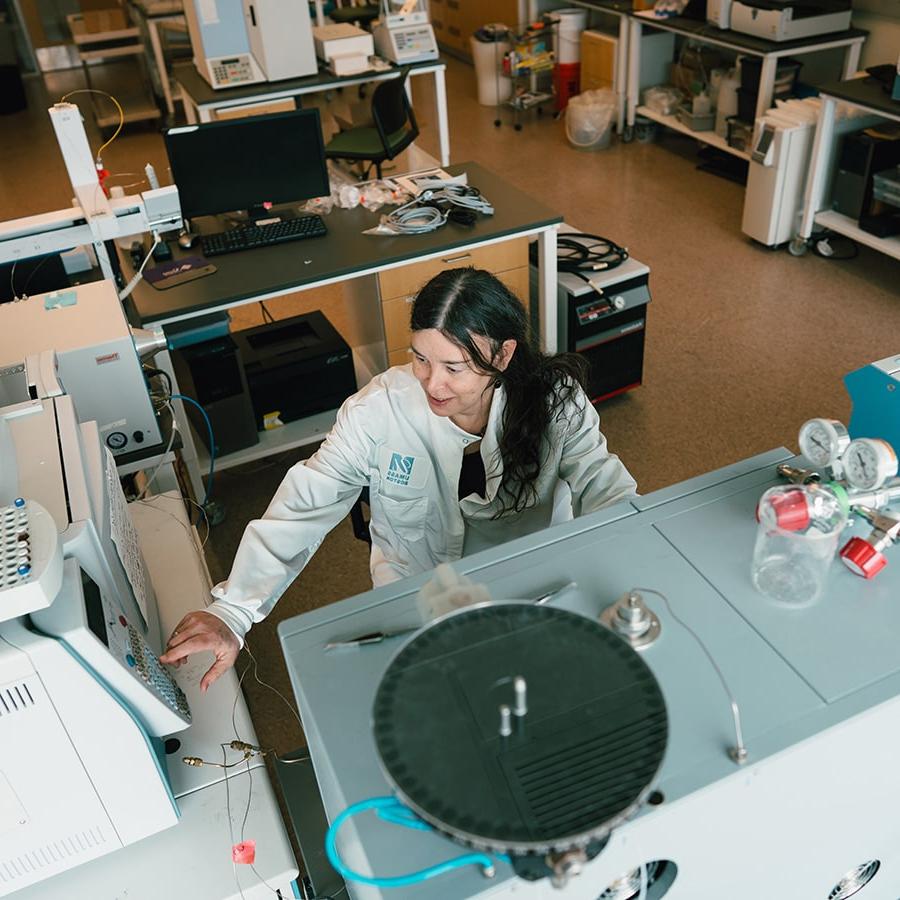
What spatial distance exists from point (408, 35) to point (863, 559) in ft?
13.2

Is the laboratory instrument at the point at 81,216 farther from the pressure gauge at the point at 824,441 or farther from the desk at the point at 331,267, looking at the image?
the pressure gauge at the point at 824,441

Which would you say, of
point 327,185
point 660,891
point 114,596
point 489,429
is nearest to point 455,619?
point 660,891

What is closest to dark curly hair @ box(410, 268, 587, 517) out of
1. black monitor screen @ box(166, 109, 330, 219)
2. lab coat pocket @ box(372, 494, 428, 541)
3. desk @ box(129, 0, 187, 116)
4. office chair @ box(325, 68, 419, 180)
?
lab coat pocket @ box(372, 494, 428, 541)

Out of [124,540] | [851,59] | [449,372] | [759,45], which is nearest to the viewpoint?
[124,540]

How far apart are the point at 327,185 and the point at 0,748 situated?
236cm

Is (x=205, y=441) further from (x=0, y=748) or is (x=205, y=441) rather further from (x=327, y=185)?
(x=0, y=748)

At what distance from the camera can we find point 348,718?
0.77 metres

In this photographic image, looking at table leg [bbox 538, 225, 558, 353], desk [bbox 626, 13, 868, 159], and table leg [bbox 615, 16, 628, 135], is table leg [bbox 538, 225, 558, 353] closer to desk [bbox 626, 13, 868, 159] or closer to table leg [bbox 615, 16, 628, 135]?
desk [bbox 626, 13, 868, 159]

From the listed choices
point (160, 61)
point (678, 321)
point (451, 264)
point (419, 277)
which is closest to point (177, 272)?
point (419, 277)

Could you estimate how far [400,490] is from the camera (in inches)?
62.7

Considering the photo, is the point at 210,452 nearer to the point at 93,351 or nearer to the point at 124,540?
the point at 93,351

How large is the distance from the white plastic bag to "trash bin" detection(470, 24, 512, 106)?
3.05ft

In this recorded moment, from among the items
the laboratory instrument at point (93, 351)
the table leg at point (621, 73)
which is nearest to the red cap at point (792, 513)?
the laboratory instrument at point (93, 351)

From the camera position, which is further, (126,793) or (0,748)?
(126,793)
